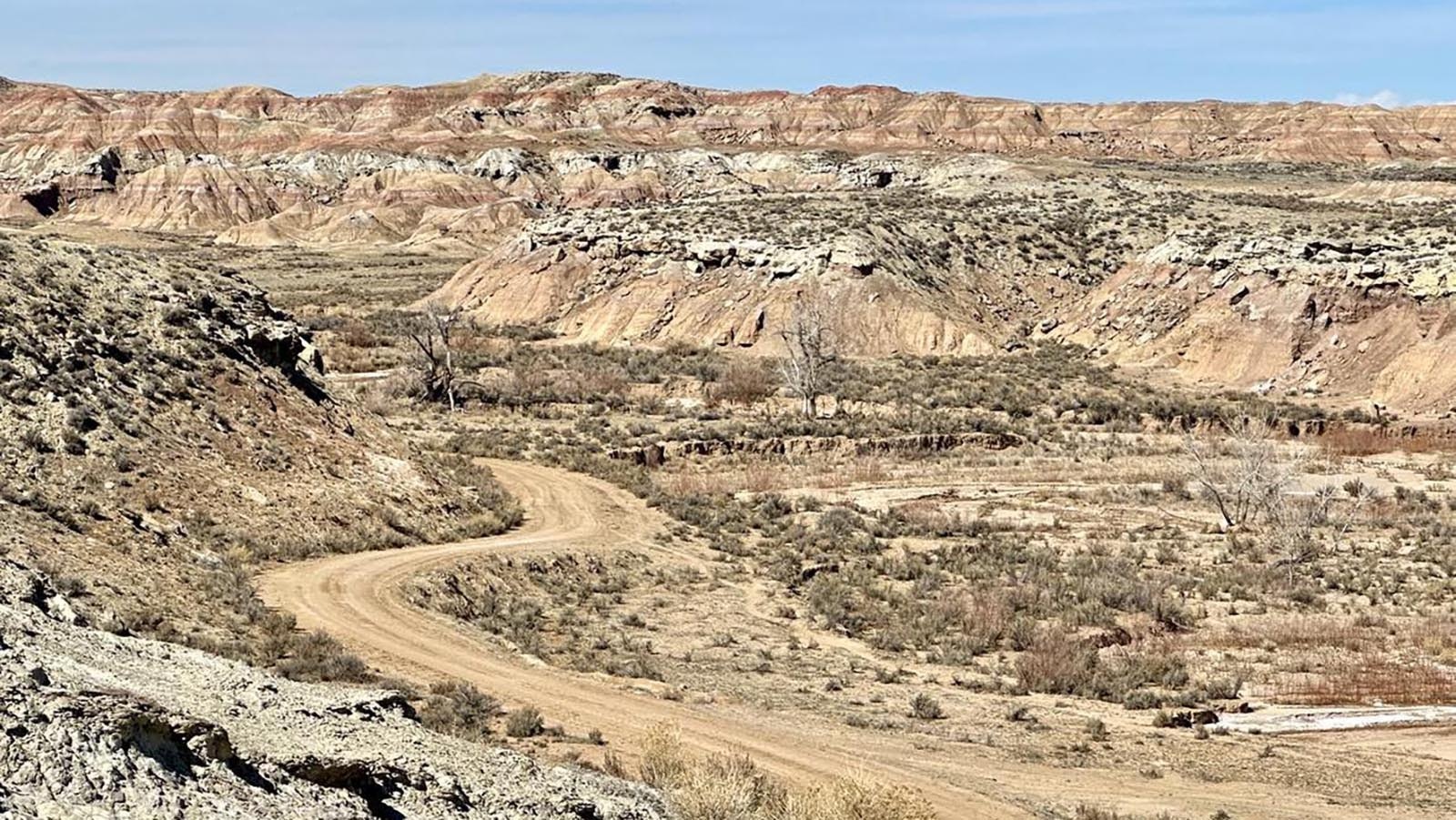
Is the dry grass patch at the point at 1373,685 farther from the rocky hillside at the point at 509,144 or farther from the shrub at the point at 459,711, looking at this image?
the rocky hillside at the point at 509,144

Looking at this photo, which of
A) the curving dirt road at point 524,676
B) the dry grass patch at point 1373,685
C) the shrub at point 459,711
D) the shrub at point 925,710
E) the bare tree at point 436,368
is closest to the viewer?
the shrub at point 459,711

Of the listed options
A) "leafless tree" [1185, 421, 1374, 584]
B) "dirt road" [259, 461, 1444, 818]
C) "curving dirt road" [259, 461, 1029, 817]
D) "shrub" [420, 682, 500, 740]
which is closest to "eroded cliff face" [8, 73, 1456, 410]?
"leafless tree" [1185, 421, 1374, 584]

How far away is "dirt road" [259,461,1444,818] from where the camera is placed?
14664mm

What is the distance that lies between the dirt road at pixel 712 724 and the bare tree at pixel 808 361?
87.4ft

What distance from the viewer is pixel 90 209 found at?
487ft

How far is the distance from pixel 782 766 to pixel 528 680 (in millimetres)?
4352

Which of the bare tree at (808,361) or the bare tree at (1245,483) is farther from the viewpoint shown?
the bare tree at (808,361)

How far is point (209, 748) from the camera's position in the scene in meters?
8.55

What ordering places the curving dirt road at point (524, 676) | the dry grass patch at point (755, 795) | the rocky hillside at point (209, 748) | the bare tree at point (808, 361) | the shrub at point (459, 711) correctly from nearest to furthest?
the rocky hillside at point (209, 748)
the dry grass patch at point (755, 795)
the shrub at point (459, 711)
the curving dirt road at point (524, 676)
the bare tree at point (808, 361)

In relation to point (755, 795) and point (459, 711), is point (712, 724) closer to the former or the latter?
point (459, 711)

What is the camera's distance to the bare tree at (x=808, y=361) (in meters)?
49.2

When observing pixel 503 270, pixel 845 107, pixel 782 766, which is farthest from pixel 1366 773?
pixel 845 107

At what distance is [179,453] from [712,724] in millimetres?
13477

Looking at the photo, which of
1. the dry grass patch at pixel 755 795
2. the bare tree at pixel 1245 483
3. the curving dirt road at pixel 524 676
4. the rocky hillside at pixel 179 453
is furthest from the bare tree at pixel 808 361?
the dry grass patch at pixel 755 795
